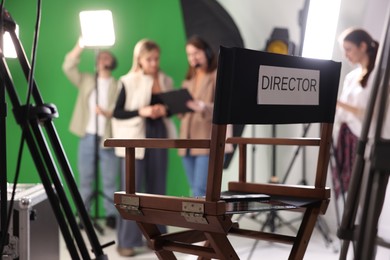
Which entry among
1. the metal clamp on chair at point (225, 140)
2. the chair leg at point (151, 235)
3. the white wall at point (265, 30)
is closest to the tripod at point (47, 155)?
the metal clamp on chair at point (225, 140)

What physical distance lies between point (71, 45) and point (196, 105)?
189cm

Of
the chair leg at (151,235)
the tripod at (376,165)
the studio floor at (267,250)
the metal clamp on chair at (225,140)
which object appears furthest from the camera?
the studio floor at (267,250)

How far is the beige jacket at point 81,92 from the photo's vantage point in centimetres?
438

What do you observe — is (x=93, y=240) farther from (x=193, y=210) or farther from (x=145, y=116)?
(x=145, y=116)

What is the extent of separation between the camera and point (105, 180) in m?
4.41

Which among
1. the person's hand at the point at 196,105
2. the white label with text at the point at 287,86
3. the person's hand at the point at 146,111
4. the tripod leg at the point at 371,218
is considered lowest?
the tripod leg at the point at 371,218

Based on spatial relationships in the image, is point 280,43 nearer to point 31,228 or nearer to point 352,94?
point 352,94

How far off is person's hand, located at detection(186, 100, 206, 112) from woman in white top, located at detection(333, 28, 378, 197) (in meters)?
0.81

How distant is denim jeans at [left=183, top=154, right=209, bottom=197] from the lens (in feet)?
11.2

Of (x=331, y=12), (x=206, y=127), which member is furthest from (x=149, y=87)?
(x=331, y=12)

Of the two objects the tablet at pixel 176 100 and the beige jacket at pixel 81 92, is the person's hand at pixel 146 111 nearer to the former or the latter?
the tablet at pixel 176 100

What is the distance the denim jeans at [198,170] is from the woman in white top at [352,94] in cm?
84

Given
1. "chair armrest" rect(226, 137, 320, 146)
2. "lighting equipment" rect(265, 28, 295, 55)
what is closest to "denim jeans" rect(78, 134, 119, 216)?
"lighting equipment" rect(265, 28, 295, 55)

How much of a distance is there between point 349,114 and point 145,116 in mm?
1245
